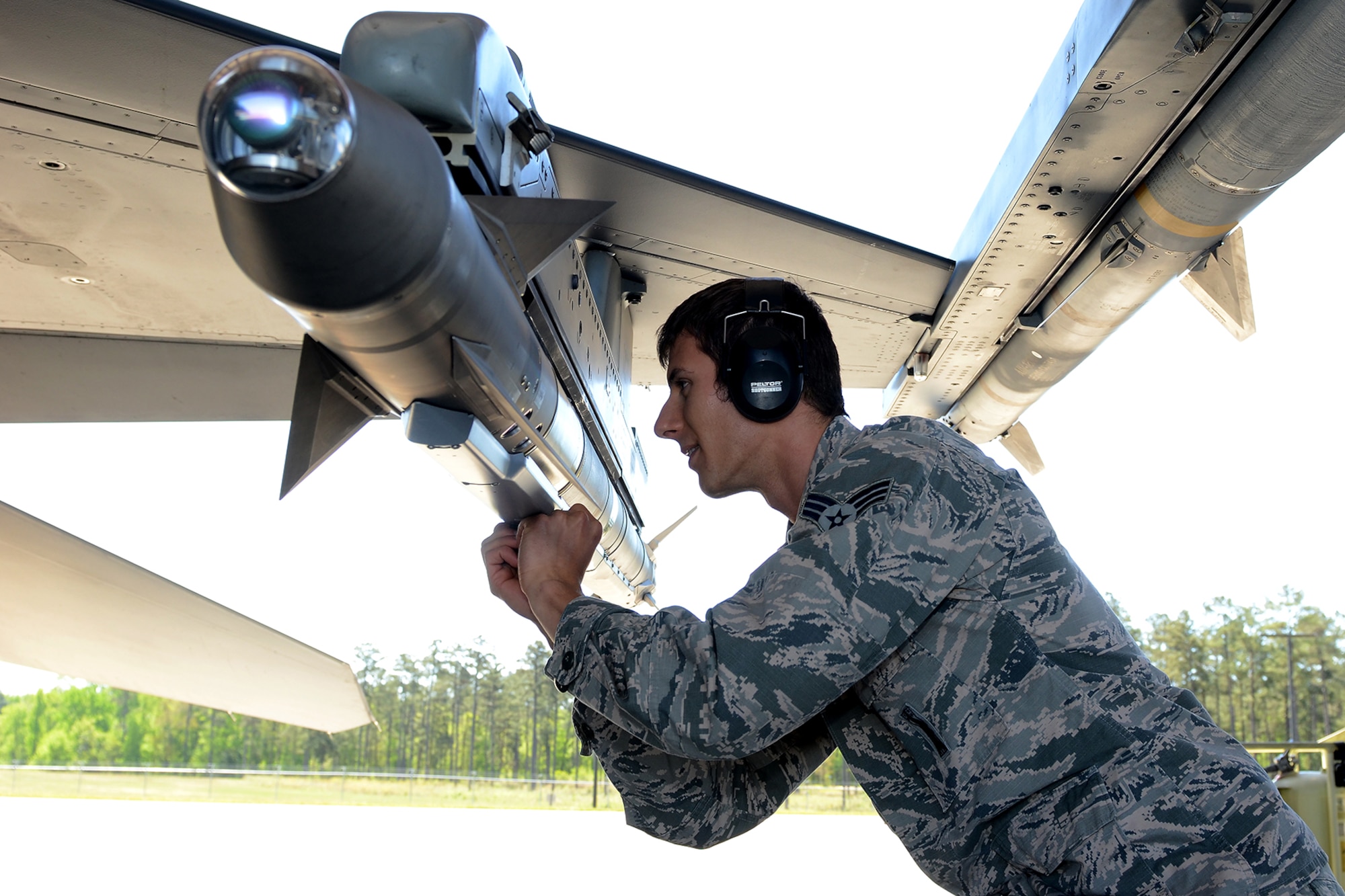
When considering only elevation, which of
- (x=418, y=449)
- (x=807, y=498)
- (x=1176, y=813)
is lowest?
(x=1176, y=813)

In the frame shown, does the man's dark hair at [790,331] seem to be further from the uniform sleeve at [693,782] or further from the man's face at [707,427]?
the uniform sleeve at [693,782]

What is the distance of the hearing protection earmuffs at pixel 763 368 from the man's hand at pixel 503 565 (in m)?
0.55

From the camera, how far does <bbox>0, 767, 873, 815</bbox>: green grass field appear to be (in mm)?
28984

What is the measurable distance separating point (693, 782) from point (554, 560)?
1.47ft

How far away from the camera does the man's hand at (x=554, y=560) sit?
1.57 m

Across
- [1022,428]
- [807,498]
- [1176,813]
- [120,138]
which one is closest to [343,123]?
[807,498]

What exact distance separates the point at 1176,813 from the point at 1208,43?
207cm

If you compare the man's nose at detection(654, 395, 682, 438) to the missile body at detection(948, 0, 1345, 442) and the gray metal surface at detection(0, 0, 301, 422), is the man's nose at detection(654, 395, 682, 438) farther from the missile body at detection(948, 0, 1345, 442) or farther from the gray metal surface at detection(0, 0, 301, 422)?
the missile body at detection(948, 0, 1345, 442)

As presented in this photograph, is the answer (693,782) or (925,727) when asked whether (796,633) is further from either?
(693,782)

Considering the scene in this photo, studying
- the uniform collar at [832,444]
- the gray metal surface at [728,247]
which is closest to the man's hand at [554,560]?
the uniform collar at [832,444]

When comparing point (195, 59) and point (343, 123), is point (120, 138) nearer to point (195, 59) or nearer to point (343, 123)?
point (195, 59)

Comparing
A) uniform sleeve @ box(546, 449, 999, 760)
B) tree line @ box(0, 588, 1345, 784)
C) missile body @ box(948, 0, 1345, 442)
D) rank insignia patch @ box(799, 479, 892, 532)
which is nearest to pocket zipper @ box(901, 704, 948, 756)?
uniform sleeve @ box(546, 449, 999, 760)

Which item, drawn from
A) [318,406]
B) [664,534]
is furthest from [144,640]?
[318,406]

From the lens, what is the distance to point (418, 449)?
1.93m
